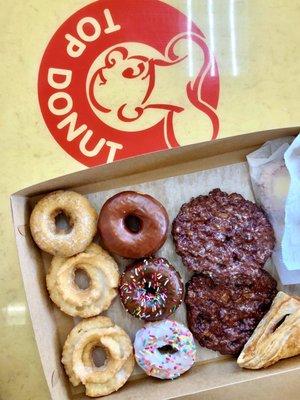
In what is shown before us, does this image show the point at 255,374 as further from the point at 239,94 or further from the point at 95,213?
the point at 239,94

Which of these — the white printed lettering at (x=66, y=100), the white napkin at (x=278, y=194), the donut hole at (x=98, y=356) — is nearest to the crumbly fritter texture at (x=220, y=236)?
the white napkin at (x=278, y=194)

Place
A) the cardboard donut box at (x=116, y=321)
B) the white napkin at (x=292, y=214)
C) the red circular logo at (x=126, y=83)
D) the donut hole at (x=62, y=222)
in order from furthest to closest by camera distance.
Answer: the red circular logo at (x=126, y=83)
the donut hole at (x=62, y=222)
the white napkin at (x=292, y=214)
the cardboard donut box at (x=116, y=321)

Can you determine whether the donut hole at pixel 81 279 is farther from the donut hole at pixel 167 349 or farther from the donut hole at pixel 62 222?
Answer: the donut hole at pixel 167 349

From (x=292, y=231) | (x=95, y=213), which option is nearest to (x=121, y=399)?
(x=95, y=213)

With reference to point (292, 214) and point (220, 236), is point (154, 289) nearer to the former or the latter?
point (220, 236)

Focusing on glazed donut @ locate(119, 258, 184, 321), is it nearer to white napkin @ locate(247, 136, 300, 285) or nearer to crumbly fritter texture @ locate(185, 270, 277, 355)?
crumbly fritter texture @ locate(185, 270, 277, 355)

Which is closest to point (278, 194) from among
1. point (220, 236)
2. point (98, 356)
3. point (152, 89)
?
point (220, 236)
